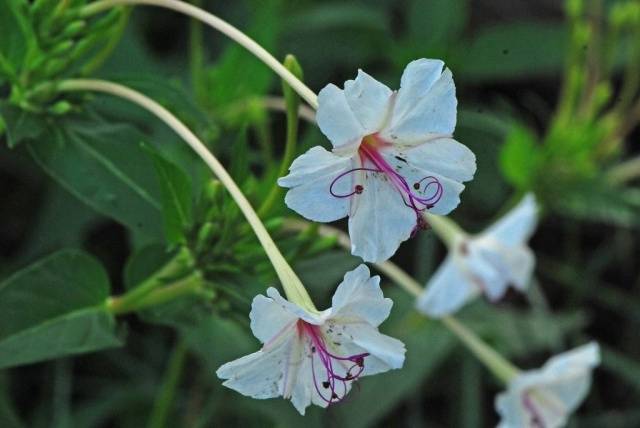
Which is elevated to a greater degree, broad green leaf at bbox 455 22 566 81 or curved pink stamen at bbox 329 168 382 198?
curved pink stamen at bbox 329 168 382 198

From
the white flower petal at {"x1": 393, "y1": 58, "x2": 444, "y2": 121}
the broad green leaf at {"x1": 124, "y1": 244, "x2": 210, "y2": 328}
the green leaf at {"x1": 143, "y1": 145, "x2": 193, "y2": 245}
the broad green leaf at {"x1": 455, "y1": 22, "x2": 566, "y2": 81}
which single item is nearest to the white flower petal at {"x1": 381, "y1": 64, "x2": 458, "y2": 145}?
the white flower petal at {"x1": 393, "y1": 58, "x2": 444, "y2": 121}

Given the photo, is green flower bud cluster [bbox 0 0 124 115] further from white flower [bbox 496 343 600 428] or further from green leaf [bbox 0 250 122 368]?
white flower [bbox 496 343 600 428]

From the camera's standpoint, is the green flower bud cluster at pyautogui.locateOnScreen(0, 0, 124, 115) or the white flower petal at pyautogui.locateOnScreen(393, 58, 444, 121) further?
the green flower bud cluster at pyautogui.locateOnScreen(0, 0, 124, 115)

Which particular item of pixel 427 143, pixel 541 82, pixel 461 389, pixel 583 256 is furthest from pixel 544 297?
pixel 427 143

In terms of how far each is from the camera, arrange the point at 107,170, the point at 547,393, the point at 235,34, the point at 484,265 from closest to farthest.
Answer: the point at 235,34
the point at 107,170
the point at 547,393
the point at 484,265

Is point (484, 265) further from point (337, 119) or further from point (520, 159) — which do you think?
point (337, 119)

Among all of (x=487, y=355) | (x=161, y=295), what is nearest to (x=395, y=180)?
(x=161, y=295)

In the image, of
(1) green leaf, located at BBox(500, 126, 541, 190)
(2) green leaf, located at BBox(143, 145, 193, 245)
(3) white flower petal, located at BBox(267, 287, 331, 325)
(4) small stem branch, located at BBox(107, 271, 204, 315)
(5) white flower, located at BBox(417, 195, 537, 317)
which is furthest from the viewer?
(1) green leaf, located at BBox(500, 126, 541, 190)

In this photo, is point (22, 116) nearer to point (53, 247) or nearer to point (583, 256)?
point (53, 247)
